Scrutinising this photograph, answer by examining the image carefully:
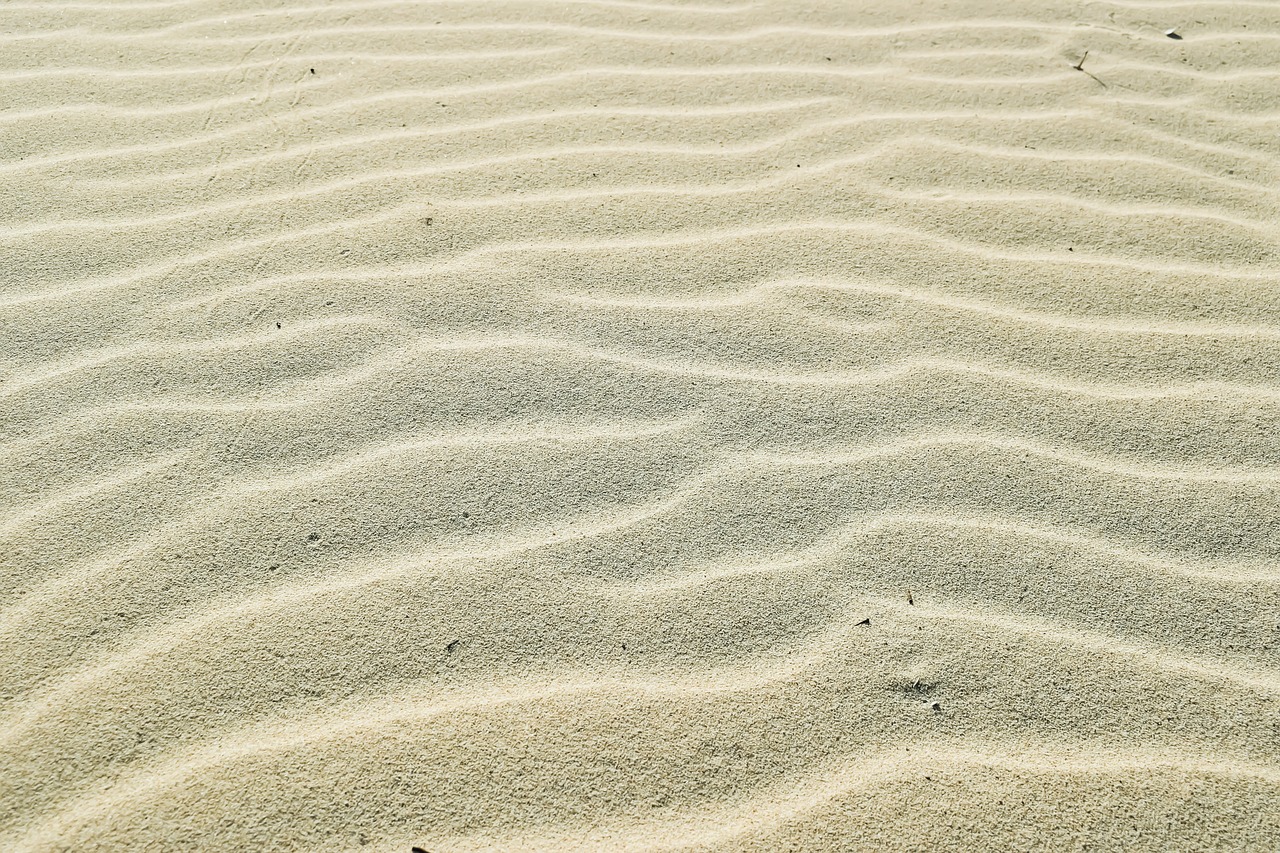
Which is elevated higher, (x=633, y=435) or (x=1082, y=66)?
(x=1082, y=66)

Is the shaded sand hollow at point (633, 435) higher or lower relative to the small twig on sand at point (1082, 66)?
lower

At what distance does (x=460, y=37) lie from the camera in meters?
2.89

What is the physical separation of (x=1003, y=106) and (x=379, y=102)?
5.50ft

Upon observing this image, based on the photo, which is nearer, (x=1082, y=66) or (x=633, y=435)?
(x=633, y=435)

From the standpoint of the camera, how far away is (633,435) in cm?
187

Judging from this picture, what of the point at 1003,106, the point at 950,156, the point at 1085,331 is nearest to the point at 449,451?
the point at 1085,331

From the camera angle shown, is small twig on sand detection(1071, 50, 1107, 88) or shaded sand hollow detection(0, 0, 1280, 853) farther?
small twig on sand detection(1071, 50, 1107, 88)

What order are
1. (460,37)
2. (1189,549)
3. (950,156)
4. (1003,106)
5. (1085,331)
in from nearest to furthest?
(1189,549), (1085,331), (950,156), (1003,106), (460,37)

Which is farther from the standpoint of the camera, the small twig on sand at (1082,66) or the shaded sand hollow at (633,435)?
the small twig on sand at (1082,66)

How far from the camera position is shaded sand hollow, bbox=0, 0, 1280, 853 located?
55.9 inches

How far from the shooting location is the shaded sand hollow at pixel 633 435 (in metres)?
1.42

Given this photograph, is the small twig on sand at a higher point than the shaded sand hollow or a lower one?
higher

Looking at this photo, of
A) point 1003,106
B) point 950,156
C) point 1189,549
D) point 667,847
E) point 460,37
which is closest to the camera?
point 667,847

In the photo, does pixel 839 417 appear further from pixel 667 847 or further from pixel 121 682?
pixel 121 682
